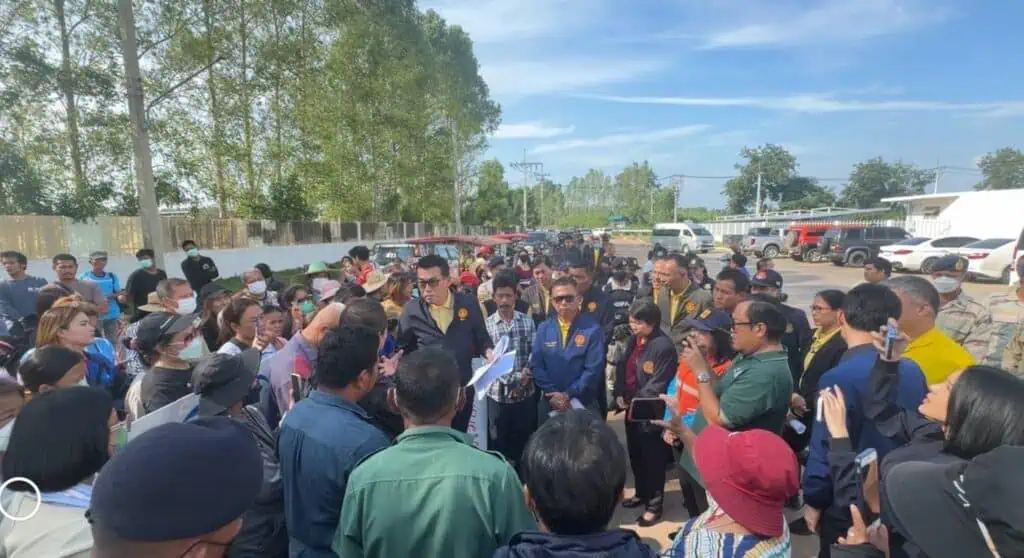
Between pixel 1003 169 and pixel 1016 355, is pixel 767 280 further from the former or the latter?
pixel 1003 169

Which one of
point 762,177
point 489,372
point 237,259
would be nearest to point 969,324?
point 489,372

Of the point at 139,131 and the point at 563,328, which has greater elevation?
the point at 139,131

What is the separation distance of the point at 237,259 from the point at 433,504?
18.4 m

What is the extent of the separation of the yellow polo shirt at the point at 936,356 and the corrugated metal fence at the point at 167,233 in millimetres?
14592

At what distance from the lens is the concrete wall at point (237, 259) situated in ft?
37.7

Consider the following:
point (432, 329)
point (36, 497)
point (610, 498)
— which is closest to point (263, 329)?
point (432, 329)

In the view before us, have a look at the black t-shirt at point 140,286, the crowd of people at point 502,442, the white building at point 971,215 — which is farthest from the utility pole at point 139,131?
the white building at point 971,215

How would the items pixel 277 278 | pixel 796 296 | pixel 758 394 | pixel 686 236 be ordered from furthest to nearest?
pixel 686 236, pixel 796 296, pixel 277 278, pixel 758 394

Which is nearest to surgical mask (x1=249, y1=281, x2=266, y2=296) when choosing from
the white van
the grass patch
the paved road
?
the paved road

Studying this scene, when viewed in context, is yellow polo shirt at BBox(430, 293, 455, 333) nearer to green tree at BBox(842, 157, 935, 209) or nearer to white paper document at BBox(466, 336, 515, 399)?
white paper document at BBox(466, 336, 515, 399)

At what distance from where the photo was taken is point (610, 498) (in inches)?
52.9

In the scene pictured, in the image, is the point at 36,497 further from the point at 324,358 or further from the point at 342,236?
the point at 342,236

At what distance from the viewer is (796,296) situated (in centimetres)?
1589

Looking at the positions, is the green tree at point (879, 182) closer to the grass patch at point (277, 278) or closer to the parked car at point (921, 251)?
the parked car at point (921, 251)
